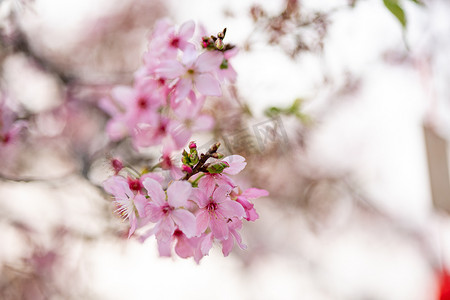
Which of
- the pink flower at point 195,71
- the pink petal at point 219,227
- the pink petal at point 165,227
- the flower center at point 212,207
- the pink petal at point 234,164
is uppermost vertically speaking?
the pink flower at point 195,71

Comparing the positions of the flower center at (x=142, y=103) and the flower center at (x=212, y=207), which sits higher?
the flower center at (x=142, y=103)

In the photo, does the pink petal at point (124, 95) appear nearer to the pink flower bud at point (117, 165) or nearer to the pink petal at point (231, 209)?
the pink flower bud at point (117, 165)

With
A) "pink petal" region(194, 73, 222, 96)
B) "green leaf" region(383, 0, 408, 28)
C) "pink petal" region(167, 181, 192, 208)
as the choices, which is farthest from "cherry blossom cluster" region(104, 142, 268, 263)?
"green leaf" region(383, 0, 408, 28)

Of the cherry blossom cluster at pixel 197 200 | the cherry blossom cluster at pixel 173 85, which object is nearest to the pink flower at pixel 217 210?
the cherry blossom cluster at pixel 197 200

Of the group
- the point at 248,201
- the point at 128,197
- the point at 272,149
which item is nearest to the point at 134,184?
the point at 128,197

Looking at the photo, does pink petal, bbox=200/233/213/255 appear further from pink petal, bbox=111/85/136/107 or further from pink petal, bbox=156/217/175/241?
pink petal, bbox=111/85/136/107

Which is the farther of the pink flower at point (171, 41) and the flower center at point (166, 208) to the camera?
the pink flower at point (171, 41)
